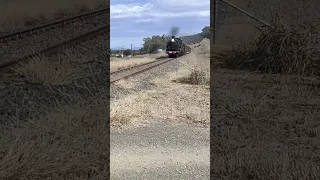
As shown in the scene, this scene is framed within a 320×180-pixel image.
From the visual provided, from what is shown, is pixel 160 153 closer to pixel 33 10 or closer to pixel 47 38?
pixel 47 38

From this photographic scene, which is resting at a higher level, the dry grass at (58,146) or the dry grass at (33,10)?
the dry grass at (33,10)

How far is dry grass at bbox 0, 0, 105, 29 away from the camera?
10.8 m

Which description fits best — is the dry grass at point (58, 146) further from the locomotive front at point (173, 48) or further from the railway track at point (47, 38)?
the locomotive front at point (173, 48)

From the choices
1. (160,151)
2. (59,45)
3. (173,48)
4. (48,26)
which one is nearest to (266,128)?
(160,151)

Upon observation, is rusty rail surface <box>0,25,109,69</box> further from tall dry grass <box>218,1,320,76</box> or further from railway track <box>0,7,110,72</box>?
tall dry grass <box>218,1,320,76</box>

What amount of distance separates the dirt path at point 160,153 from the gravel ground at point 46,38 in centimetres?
322

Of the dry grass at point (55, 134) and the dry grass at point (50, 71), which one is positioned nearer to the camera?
the dry grass at point (55, 134)

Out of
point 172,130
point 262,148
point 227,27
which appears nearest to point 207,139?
point 172,130

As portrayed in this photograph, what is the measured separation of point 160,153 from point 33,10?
25.2ft

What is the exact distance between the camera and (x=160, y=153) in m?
5.41

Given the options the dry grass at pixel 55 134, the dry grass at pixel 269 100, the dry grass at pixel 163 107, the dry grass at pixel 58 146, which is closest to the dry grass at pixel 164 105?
the dry grass at pixel 163 107

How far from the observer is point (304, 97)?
7.59 metres

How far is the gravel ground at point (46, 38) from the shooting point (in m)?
8.25

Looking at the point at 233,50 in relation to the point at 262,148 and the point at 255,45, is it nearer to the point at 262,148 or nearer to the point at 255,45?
the point at 255,45
